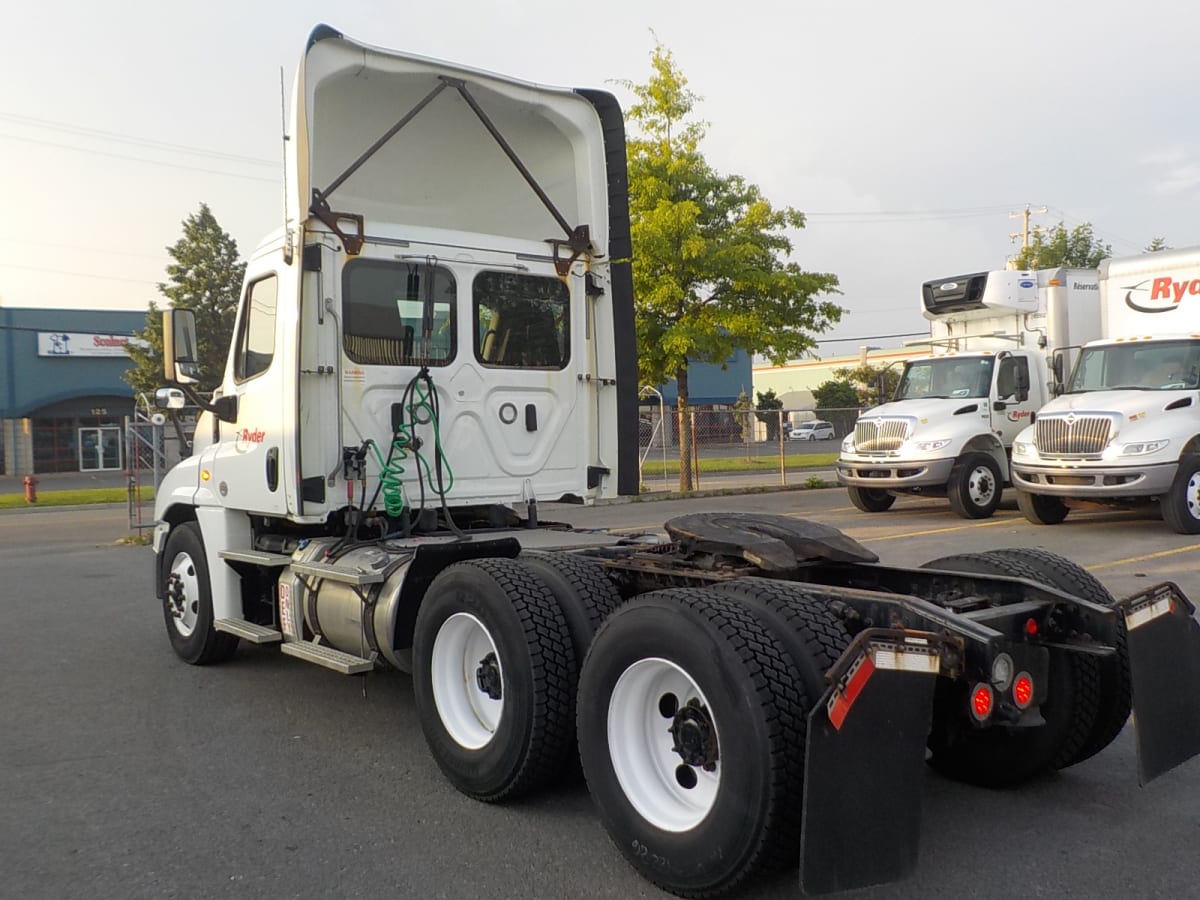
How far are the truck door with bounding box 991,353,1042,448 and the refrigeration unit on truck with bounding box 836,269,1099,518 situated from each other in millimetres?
16

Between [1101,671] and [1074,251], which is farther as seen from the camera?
[1074,251]

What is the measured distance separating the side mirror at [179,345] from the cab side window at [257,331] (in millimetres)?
265

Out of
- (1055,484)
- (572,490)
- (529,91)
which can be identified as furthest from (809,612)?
(1055,484)

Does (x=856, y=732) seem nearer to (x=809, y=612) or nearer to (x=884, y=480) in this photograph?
(x=809, y=612)

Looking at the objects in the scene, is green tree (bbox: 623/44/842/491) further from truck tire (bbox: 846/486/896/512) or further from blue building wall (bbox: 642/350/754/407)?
blue building wall (bbox: 642/350/754/407)

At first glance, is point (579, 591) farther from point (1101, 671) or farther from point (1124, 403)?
point (1124, 403)

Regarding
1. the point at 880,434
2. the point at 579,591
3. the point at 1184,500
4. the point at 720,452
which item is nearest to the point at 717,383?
the point at 720,452

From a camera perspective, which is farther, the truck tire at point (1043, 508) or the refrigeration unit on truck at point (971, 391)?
the refrigeration unit on truck at point (971, 391)

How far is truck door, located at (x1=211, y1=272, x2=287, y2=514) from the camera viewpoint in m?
5.93

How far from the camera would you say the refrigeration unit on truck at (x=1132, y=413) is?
1253cm

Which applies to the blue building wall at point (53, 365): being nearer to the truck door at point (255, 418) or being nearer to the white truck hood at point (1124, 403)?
the white truck hood at point (1124, 403)

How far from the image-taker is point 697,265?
69.2 feet

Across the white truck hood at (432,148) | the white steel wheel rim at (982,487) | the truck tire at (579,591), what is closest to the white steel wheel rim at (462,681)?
the truck tire at (579,591)

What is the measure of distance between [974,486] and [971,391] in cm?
166
